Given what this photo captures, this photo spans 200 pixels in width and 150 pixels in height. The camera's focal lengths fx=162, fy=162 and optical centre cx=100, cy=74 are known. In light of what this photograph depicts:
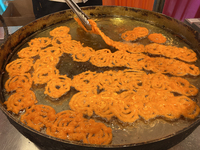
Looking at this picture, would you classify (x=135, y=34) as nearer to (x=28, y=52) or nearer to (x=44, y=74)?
(x=44, y=74)

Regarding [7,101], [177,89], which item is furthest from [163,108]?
[7,101]

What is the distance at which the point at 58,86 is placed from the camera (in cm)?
183

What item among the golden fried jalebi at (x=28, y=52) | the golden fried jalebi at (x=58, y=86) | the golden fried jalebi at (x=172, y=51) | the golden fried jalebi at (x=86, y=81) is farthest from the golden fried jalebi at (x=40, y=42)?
the golden fried jalebi at (x=172, y=51)

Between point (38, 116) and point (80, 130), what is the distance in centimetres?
43

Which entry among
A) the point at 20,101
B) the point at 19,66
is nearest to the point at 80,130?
the point at 20,101

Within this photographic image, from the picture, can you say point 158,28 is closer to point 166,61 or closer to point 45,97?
point 166,61

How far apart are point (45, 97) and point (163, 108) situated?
1201mm

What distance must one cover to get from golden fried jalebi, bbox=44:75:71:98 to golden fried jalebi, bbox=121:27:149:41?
1156 mm

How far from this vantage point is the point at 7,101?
1620 millimetres

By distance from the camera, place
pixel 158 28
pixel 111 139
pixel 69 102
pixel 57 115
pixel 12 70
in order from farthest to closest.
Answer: pixel 158 28, pixel 12 70, pixel 69 102, pixel 57 115, pixel 111 139

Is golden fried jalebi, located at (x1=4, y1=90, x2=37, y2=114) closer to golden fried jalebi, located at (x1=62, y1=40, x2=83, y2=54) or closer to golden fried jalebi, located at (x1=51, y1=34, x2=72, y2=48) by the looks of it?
Result: golden fried jalebi, located at (x1=62, y1=40, x2=83, y2=54)

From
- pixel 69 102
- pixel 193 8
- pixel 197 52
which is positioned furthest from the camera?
pixel 193 8

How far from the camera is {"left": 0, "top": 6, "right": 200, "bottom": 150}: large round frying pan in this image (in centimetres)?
124

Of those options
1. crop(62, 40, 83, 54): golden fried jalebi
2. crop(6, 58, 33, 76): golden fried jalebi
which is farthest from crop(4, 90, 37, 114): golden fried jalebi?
crop(62, 40, 83, 54): golden fried jalebi
